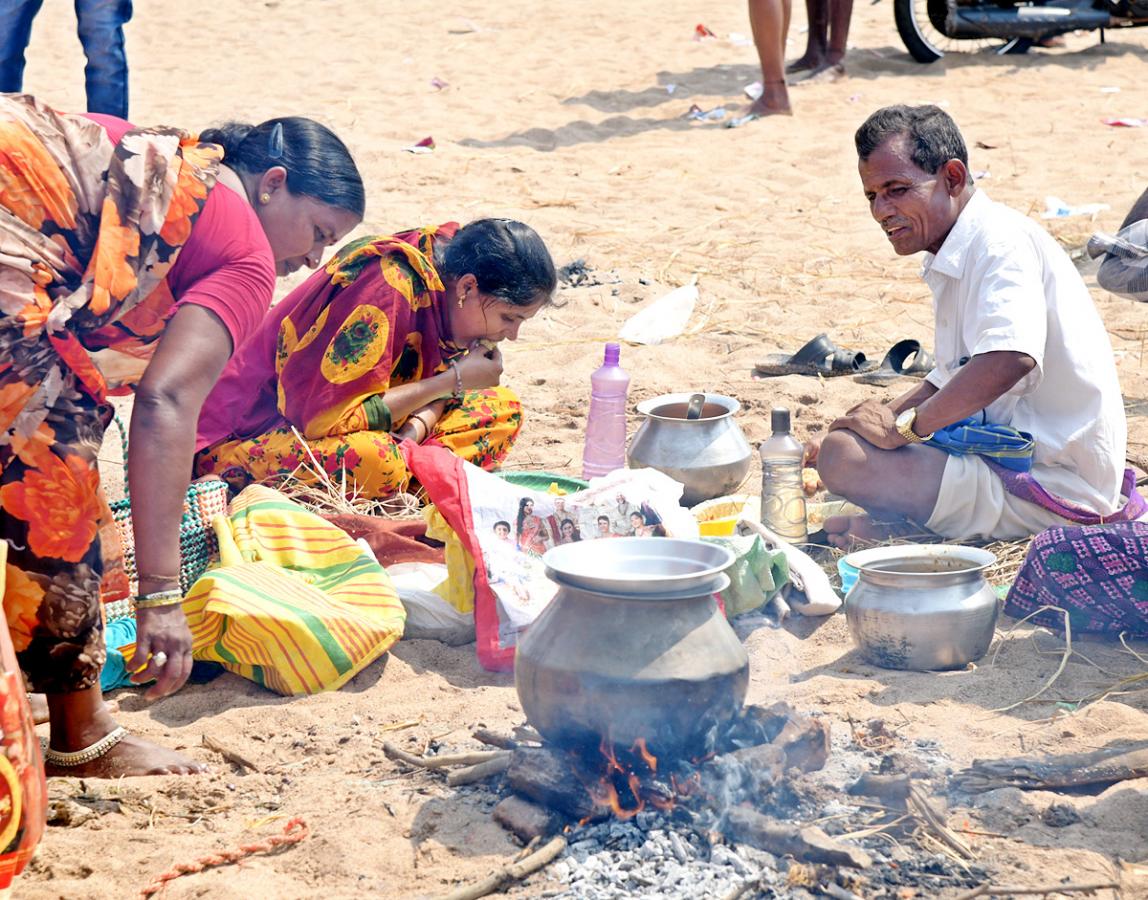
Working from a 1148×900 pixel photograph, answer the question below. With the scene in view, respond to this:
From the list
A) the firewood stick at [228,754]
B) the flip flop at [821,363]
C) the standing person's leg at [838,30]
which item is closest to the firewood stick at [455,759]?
the firewood stick at [228,754]

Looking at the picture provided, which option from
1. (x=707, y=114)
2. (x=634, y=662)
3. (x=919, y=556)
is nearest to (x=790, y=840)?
(x=634, y=662)

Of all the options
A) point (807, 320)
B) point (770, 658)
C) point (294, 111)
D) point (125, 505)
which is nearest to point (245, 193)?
point (125, 505)

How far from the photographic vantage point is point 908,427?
399 centimetres

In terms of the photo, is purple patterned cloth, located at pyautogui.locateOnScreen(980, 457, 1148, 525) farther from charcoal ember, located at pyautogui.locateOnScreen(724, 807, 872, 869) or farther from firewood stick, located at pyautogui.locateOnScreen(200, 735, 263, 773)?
firewood stick, located at pyautogui.locateOnScreen(200, 735, 263, 773)

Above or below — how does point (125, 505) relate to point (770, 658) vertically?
above

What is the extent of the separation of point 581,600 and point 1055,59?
9651 mm

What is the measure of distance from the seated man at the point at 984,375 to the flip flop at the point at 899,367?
1366 millimetres

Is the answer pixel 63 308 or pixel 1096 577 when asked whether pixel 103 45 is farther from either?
pixel 1096 577

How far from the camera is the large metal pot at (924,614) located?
3.27 m

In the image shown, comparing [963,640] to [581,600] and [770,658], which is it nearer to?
[770,658]

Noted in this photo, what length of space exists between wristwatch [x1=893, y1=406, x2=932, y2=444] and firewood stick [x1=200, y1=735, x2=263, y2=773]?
2.08 m

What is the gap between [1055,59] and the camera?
10812 mm

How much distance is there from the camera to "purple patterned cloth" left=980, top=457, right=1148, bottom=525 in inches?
156

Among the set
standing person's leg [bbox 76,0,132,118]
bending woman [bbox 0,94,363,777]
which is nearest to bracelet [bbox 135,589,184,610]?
bending woman [bbox 0,94,363,777]
